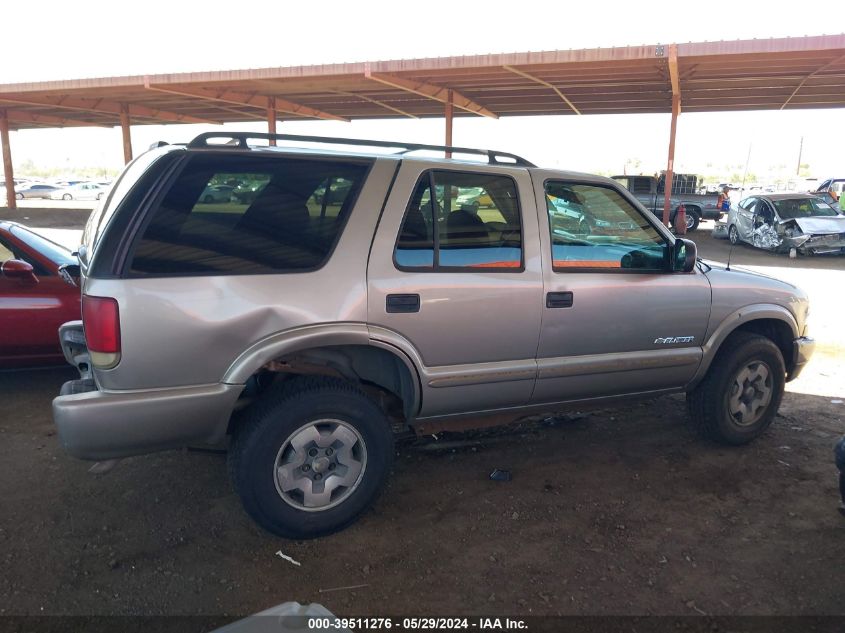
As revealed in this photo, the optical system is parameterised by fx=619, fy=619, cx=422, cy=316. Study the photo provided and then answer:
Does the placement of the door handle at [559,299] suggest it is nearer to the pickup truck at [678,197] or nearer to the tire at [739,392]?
the tire at [739,392]

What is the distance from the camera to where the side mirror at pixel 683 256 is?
12.9 ft

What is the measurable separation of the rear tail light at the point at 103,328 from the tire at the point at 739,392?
3.75 meters

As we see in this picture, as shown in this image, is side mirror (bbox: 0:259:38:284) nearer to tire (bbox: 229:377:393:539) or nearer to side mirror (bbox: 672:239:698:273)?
tire (bbox: 229:377:393:539)

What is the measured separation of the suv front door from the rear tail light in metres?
2.25

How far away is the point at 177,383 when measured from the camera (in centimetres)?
284

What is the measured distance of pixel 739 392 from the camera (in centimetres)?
440

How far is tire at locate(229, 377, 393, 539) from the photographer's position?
3.02 meters

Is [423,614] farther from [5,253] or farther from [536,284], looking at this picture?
[5,253]

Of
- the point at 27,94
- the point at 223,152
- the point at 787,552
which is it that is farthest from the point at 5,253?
the point at 27,94

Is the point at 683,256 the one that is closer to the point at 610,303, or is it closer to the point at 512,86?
the point at 610,303

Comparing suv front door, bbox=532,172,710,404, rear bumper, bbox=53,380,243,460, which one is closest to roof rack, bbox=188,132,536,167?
suv front door, bbox=532,172,710,404

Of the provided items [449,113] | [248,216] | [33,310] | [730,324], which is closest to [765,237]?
[449,113]

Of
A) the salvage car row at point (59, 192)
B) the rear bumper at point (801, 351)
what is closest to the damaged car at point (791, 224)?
the rear bumper at point (801, 351)

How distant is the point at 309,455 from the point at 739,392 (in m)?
3.09
